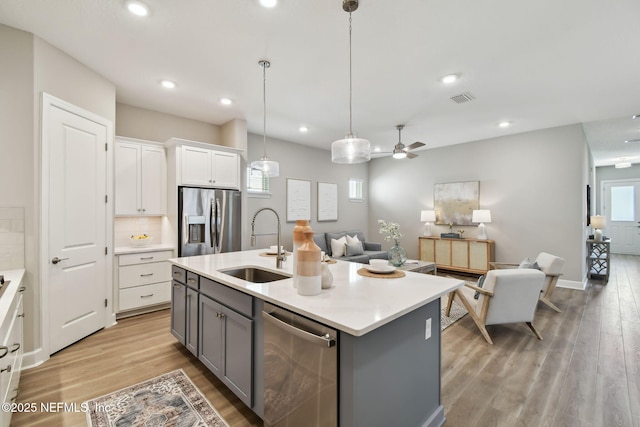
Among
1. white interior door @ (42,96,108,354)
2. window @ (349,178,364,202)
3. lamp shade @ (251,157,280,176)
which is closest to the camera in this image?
white interior door @ (42,96,108,354)

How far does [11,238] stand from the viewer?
250 cm

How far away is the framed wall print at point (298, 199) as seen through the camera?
243 inches

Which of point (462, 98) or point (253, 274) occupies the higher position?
point (462, 98)

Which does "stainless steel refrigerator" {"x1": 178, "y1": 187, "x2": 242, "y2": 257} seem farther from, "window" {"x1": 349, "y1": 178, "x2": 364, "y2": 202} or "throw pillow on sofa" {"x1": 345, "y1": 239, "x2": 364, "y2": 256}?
"window" {"x1": 349, "y1": 178, "x2": 364, "y2": 202}

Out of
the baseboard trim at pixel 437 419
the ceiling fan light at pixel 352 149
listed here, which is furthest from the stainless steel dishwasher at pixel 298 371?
the ceiling fan light at pixel 352 149

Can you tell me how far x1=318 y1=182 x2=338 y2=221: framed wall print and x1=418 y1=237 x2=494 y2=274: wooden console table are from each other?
7.00 ft

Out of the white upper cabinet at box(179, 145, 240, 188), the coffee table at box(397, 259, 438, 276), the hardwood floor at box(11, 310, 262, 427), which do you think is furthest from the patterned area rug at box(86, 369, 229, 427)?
the coffee table at box(397, 259, 438, 276)

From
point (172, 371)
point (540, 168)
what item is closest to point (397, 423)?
point (172, 371)

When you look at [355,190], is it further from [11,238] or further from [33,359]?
[33,359]

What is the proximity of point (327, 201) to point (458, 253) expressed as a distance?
122 inches

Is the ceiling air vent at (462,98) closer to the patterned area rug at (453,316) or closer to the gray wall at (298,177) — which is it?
the patterned area rug at (453,316)

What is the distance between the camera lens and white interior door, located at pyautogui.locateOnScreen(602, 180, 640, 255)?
339 inches

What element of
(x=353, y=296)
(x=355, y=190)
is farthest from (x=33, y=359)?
A: (x=355, y=190)

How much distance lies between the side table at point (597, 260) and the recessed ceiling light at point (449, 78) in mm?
4682
